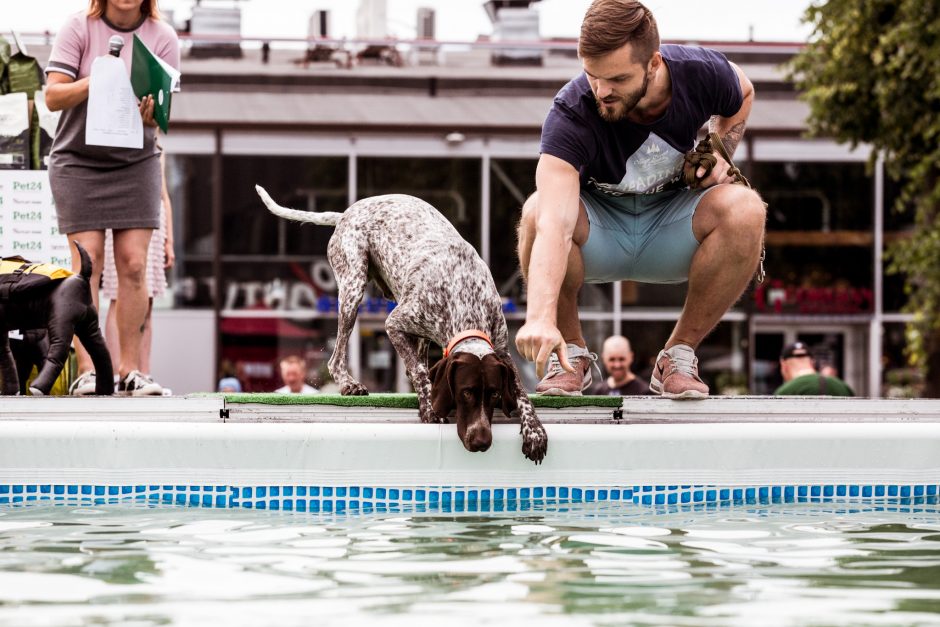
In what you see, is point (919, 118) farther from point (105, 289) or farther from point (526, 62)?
point (105, 289)

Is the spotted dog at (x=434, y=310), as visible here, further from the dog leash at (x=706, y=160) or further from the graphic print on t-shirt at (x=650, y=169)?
the dog leash at (x=706, y=160)

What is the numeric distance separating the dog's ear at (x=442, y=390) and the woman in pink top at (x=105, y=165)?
1760 millimetres

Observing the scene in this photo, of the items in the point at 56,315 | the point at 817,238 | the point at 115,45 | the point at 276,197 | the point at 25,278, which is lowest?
the point at 56,315

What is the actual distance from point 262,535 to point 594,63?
1.76 m

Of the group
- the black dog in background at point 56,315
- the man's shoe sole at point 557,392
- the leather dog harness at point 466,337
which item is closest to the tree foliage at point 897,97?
the man's shoe sole at point 557,392

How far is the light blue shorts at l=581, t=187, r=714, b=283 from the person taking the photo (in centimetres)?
442

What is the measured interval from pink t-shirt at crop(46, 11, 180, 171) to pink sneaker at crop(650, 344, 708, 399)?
232 cm

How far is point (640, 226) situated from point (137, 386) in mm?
2277

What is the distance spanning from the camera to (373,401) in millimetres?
4395

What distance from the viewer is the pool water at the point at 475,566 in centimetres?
230

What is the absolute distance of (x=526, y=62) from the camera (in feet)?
56.1

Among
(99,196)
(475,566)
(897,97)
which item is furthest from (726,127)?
(897,97)

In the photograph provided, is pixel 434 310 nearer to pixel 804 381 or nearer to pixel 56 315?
pixel 56 315

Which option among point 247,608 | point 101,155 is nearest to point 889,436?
point 247,608
